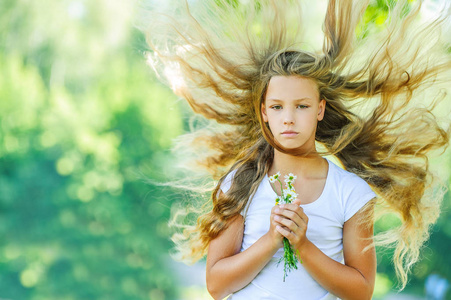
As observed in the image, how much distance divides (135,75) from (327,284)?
7467 millimetres

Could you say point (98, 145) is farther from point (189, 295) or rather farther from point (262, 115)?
point (262, 115)

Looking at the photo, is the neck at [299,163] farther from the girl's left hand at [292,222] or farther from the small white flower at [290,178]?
the girl's left hand at [292,222]

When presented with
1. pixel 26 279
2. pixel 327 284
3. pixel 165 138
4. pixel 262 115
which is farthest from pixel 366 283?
pixel 26 279

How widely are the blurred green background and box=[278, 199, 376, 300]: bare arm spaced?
21.6 ft

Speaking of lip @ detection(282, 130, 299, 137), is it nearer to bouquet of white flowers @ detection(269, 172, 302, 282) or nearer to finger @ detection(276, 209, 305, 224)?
bouquet of white flowers @ detection(269, 172, 302, 282)

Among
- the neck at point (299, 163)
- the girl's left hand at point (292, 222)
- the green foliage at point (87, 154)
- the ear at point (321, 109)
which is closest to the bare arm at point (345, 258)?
the girl's left hand at point (292, 222)

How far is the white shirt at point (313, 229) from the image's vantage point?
1746 millimetres

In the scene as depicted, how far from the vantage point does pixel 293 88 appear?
1.76 meters

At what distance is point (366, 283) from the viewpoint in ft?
5.75

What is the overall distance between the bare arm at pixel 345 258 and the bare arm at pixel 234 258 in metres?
0.05

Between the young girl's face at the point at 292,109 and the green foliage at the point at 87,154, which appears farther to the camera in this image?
the green foliage at the point at 87,154

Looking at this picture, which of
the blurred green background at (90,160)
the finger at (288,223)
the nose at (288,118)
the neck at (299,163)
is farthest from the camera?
the blurred green background at (90,160)

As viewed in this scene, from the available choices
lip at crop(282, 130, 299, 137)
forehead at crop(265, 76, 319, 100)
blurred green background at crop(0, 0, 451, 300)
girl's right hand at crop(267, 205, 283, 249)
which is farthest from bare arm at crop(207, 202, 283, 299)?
blurred green background at crop(0, 0, 451, 300)

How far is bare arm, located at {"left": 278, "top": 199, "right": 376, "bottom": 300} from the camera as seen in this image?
5.38 feet
